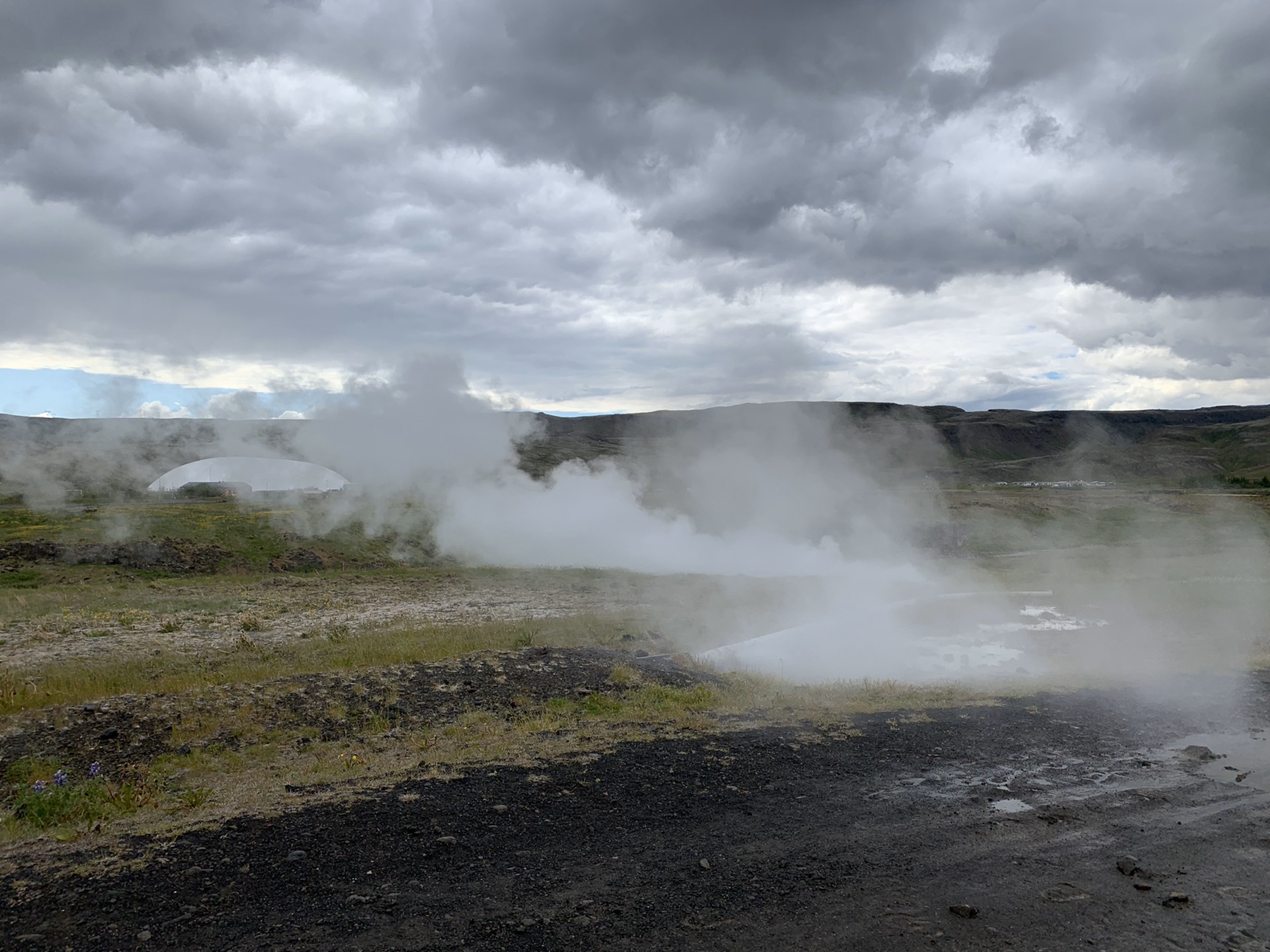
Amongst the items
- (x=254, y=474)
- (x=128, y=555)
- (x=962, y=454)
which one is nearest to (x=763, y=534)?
(x=128, y=555)

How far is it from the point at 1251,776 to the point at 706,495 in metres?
35.1

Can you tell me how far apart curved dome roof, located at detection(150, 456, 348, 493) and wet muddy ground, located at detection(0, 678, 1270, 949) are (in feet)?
178

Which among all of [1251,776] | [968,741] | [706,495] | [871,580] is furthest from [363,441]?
[1251,776]

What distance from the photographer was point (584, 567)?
3525cm

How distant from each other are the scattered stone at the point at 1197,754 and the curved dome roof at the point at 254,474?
5613 centimetres

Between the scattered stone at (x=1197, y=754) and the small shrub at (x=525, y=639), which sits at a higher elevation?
the scattered stone at (x=1197, y=754)

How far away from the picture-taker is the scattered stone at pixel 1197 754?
10.1 metres

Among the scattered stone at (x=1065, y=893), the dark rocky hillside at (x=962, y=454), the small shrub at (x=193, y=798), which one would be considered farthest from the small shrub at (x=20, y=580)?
the scattered stone at (x=1065, y=893)

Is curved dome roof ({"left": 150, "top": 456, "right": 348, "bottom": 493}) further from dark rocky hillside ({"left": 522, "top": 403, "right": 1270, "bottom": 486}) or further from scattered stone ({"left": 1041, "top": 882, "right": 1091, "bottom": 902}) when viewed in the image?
scattered stone ({"left": 1041, "top": 882, "right": 1091, "bottom": 902})

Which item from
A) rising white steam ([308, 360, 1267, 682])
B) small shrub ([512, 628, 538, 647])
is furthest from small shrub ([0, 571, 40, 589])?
small shrub ([512, 628, 538, 647])

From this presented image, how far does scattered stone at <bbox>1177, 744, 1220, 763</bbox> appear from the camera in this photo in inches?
396

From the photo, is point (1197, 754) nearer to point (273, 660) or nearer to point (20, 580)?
point (273, 660)

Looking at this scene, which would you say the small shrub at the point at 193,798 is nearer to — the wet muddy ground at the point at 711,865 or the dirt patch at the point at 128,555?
the wet muddy ground at the point at 711,865

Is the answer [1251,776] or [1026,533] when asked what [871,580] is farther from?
[1026,533]
